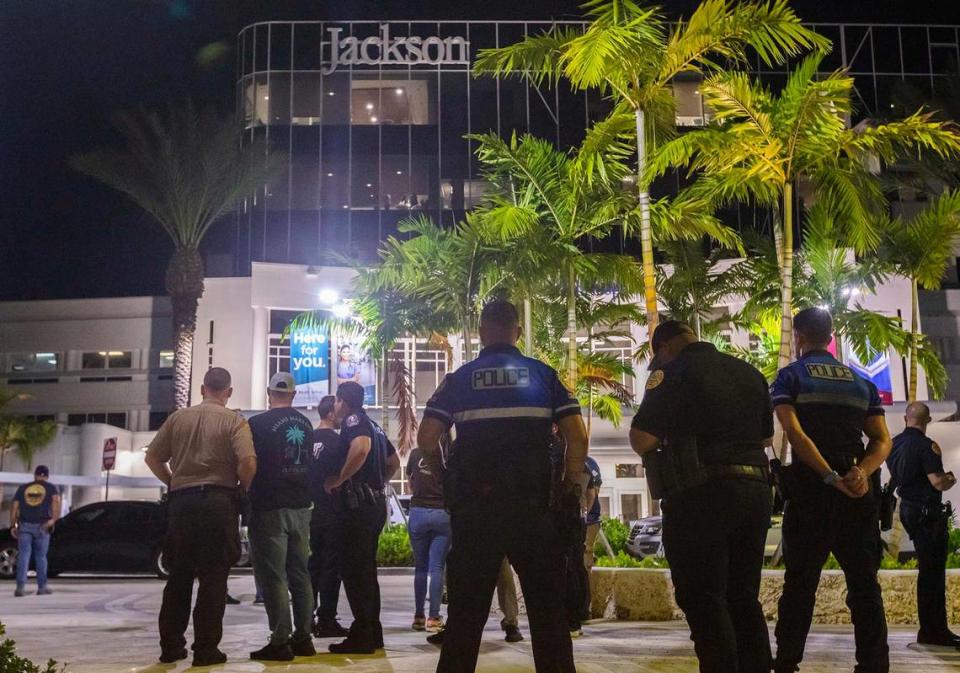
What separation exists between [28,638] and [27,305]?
35419mm

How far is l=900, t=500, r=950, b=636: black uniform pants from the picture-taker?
673 centimetres

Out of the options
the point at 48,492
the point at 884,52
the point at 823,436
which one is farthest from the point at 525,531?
the point at 884,52

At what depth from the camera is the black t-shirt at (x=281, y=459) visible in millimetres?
6590

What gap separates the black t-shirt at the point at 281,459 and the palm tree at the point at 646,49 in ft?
20.5

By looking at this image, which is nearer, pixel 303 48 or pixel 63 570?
pixel 63 570

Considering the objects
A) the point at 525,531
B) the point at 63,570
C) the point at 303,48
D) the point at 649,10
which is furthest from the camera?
the point at 303,48

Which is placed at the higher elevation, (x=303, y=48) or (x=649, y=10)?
(x=303, y=48)

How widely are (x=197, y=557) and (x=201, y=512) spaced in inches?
11.2

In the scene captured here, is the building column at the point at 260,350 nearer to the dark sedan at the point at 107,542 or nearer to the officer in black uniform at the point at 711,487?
the dark sedan at the point at 107,542

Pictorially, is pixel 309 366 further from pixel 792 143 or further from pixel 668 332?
pixel 668 332

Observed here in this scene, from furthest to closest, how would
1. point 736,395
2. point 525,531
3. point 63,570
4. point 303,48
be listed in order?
1. point 303,48
2. point 63,570
3. point 736,395
4. point 525,531

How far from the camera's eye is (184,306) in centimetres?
3178

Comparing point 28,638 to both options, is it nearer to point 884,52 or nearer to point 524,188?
point 524,188

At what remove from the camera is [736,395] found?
4621 mm
